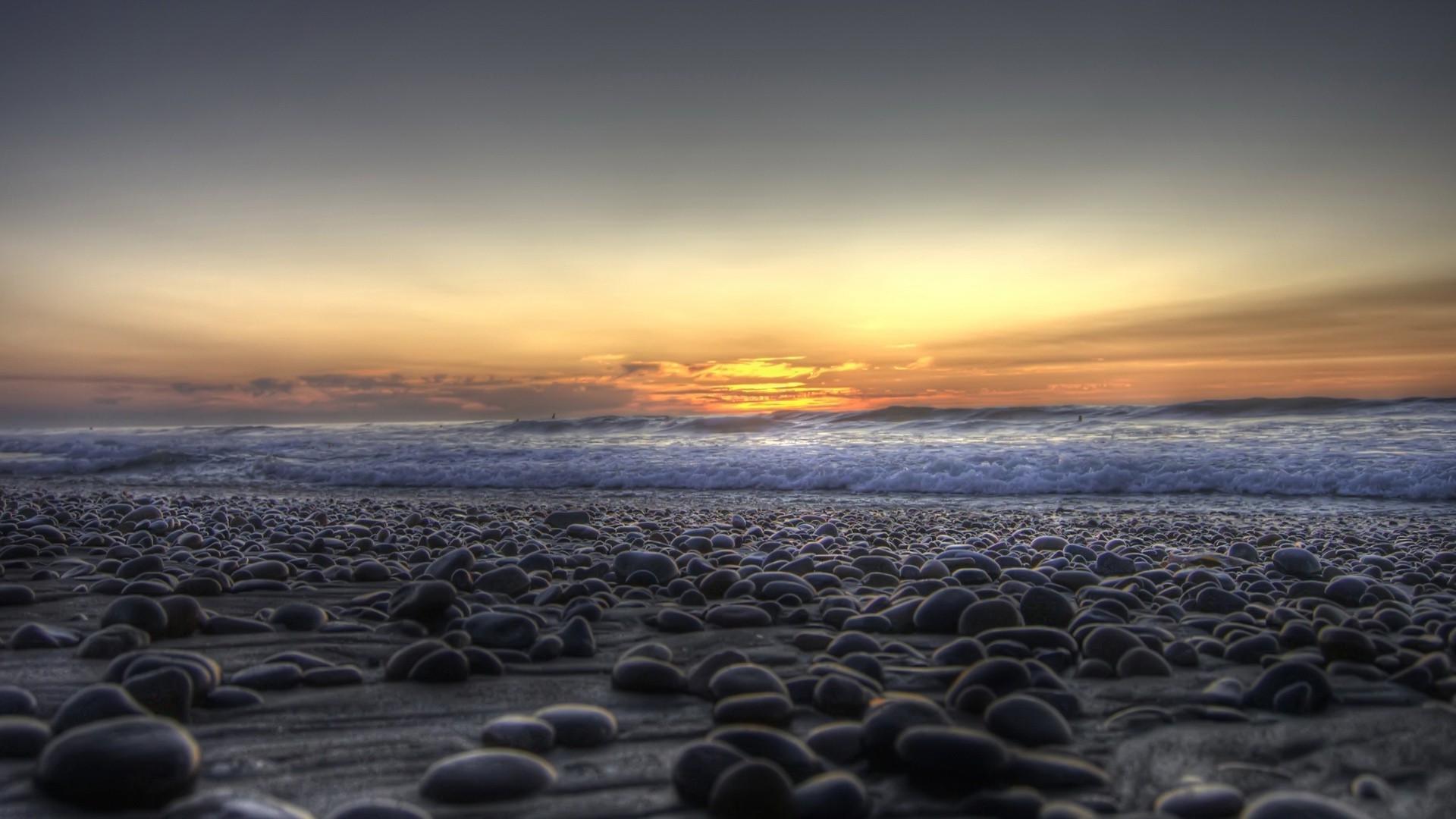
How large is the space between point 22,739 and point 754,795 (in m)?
1.65

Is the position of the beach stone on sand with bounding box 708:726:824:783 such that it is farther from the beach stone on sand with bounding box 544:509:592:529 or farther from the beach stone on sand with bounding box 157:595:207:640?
the beach stone on sand with bounding box 544:509:592:529

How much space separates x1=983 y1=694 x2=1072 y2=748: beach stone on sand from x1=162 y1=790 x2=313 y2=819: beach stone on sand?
57.9 inches

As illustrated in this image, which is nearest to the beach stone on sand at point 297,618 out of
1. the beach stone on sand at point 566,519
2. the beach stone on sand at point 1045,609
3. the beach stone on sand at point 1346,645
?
the beach stone on sand at point 1045,609

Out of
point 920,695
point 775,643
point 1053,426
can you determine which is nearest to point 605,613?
point 775,643

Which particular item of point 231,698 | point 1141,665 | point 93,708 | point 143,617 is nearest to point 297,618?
point 143,617

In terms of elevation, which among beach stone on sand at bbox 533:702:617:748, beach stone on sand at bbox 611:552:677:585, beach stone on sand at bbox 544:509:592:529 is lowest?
beach stone on sand at bbox 544:509:592:529

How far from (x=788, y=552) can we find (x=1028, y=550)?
163 centimetres

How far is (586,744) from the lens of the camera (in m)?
1.92

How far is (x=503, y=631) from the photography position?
112 inches

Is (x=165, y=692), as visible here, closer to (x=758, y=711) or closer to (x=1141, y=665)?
(x=758, y=711)

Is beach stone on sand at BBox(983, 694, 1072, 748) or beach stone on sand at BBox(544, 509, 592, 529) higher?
beach stone on sand at BBox(983, 694, 1072, 748)

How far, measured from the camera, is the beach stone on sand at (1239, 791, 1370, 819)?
1.36 metres

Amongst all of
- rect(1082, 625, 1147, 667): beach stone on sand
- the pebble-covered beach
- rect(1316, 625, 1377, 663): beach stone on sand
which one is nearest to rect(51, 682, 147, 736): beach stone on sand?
the pebble-covered beach

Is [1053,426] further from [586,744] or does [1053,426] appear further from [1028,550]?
[586,744]
